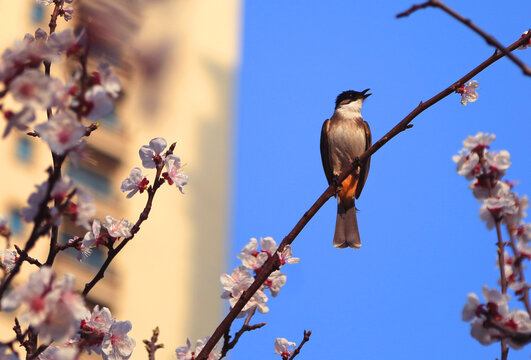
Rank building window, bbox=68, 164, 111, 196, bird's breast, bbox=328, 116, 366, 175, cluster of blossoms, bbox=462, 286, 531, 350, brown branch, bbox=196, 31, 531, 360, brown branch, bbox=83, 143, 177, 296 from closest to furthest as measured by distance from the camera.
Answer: cluster of blossoms, bbox=462, 286, 531, 350, brown branch, bbox=196, 31, 531, 360, brown branch, bbox=83, 143, 177, 296, bird's breast, bbox=328, 116, 366, 175, building window, bbox=68, 164, 111, 196

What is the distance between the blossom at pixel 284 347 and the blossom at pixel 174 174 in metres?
0.73

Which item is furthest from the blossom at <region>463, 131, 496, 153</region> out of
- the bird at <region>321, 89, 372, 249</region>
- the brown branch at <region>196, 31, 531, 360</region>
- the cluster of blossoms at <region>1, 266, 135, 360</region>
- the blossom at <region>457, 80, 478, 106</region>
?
the bird at <region>321, 89, 372, 249</region>

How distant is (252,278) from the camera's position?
3.24m

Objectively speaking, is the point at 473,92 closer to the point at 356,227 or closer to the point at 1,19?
the point at 356,227

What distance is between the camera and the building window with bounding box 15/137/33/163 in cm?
2362

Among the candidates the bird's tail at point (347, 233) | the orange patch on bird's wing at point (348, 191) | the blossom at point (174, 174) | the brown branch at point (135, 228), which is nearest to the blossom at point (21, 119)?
the brown branch at point (135, 228)

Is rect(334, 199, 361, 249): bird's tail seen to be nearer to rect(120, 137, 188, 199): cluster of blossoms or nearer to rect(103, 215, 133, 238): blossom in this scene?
rect(120, 137, 188, 199): cluster of blossoms

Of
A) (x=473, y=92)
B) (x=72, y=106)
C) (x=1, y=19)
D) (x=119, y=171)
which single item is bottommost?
(x=72, y=106)

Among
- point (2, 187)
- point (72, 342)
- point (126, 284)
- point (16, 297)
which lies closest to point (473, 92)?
point (72, 342)

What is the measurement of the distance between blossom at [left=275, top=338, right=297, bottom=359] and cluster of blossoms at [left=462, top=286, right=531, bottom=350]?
0.91 m

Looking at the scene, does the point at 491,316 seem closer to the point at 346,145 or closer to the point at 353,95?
the point at 346,145

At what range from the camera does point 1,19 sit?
2478cm

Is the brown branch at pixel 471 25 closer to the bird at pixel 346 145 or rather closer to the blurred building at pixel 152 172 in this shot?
the bird at pixel 346 145

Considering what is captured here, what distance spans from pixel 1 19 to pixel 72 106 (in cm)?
2411
